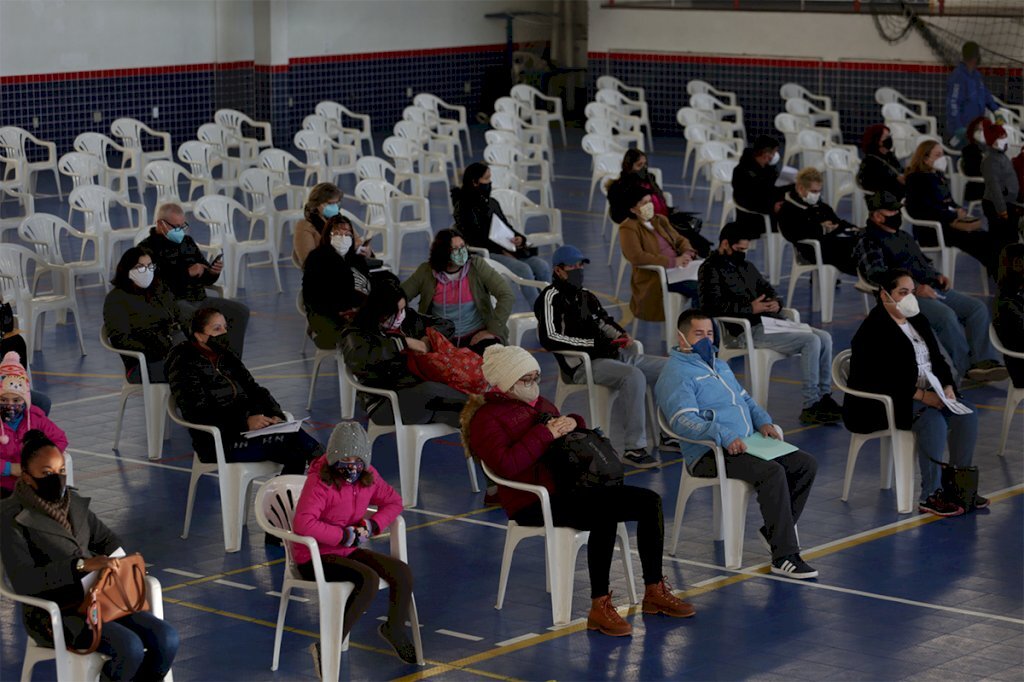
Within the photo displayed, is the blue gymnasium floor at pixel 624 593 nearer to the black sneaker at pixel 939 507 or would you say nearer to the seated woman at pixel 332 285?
the black sneaker at pixel 939 507

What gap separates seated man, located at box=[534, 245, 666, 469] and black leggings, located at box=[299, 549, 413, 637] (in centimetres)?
294

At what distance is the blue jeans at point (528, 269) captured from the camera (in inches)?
513

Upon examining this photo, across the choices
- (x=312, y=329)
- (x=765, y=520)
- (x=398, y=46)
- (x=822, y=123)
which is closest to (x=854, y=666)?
(x=765, y=520)

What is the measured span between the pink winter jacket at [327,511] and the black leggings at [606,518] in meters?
0.88

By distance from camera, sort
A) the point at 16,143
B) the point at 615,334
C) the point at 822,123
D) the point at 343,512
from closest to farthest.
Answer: the point at 343,512 < the point at 615,334 < the point at 16,143 < the point at 822,123

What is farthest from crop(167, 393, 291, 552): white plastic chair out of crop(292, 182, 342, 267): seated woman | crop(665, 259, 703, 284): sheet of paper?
crop(665, 259, 703, 284): sheet of paper

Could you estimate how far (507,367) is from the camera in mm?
7926

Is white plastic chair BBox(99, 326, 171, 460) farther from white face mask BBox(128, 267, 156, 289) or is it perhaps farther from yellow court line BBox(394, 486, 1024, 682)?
yellow court line BBox(394, 486, 1024, 682)

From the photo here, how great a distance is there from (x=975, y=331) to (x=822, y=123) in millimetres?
12895

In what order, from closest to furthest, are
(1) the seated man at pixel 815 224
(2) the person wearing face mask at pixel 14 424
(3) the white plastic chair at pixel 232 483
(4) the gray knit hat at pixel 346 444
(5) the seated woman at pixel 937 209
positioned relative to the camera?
(4) the gray knit hat at pixel 346 444 → (2) the person wearing face mask at pixel 14 424 → (3) the white plastic chair at pixel 232 483 → (1) the seated man at pixel 815 224 → (5) the seated woman at pixel 937 209

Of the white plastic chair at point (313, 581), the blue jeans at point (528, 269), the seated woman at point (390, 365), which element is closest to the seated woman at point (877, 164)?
the blue jeans at point (528, 269)

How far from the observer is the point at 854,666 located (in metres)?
7.14

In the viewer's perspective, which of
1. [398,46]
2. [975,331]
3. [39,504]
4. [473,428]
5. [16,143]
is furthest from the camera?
[398,46]

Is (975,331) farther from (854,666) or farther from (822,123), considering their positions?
(822,123)
